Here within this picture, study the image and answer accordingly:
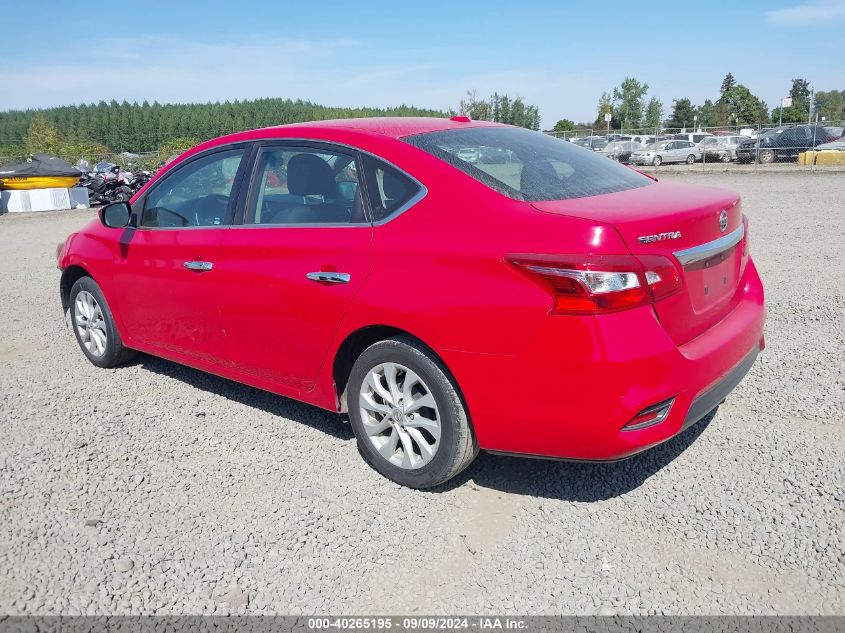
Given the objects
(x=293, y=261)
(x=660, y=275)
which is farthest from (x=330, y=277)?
(x=660, y=275)

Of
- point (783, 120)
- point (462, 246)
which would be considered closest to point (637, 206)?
point (462, 246)

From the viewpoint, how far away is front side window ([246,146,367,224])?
360 cm

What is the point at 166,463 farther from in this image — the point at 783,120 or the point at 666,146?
the point at 783,120

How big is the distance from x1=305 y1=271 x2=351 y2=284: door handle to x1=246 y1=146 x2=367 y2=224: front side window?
270 millimetres

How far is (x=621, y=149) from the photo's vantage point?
38.2 metres

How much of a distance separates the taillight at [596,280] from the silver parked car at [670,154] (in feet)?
115

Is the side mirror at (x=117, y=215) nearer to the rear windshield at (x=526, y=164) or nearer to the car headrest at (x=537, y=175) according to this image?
the rear windshield at (x=526, y=164)

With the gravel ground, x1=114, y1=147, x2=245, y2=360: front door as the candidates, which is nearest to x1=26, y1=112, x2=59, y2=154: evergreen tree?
x1=114, y1=147, x2=245, y2=360: front door

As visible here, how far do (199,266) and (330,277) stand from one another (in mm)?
1112

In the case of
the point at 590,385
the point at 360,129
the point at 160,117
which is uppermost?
the point at 160,117

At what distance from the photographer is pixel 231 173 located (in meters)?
4.25

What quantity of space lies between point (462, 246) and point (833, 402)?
104 inches

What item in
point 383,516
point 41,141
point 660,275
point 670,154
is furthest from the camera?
point 41,141

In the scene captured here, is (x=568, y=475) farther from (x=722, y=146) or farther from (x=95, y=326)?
(x=722, y=146)
